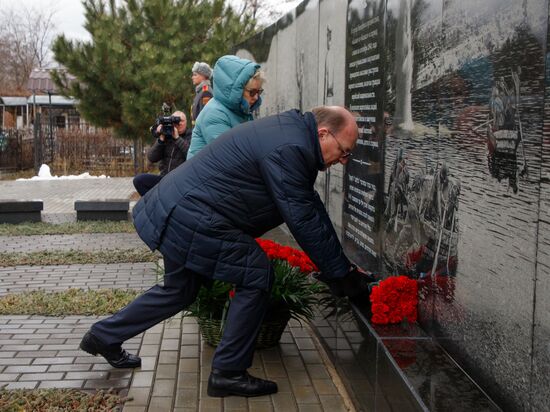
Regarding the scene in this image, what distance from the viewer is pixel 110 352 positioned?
431 cm

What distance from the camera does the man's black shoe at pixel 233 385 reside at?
3.99 m

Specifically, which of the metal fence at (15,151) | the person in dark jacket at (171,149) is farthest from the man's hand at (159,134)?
the metal fence at (15,151)

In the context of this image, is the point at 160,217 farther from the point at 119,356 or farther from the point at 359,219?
the point at 359,219

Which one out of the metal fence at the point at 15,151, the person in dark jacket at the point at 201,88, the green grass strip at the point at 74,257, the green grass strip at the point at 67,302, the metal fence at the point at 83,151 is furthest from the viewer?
the metal fence at the point at 15,151

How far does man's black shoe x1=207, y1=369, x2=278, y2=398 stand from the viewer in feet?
13.1

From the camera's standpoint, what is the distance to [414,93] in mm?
4113

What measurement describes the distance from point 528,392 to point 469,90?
4.38ft

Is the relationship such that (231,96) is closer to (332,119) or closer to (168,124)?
(332,119)

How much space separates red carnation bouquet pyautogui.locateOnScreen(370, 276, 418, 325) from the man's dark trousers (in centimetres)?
59

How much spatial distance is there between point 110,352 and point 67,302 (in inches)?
75.2

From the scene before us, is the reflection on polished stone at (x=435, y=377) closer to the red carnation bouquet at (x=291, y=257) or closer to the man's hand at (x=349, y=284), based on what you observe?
the man's hand at (x=349, y=284)

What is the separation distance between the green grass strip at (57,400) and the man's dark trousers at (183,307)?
0.35 m

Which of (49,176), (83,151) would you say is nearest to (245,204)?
(49,176)

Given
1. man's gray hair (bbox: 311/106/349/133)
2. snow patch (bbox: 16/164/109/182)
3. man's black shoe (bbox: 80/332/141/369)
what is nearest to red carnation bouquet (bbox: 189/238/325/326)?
man's black shoe (bbox: 80/332/141/369)
